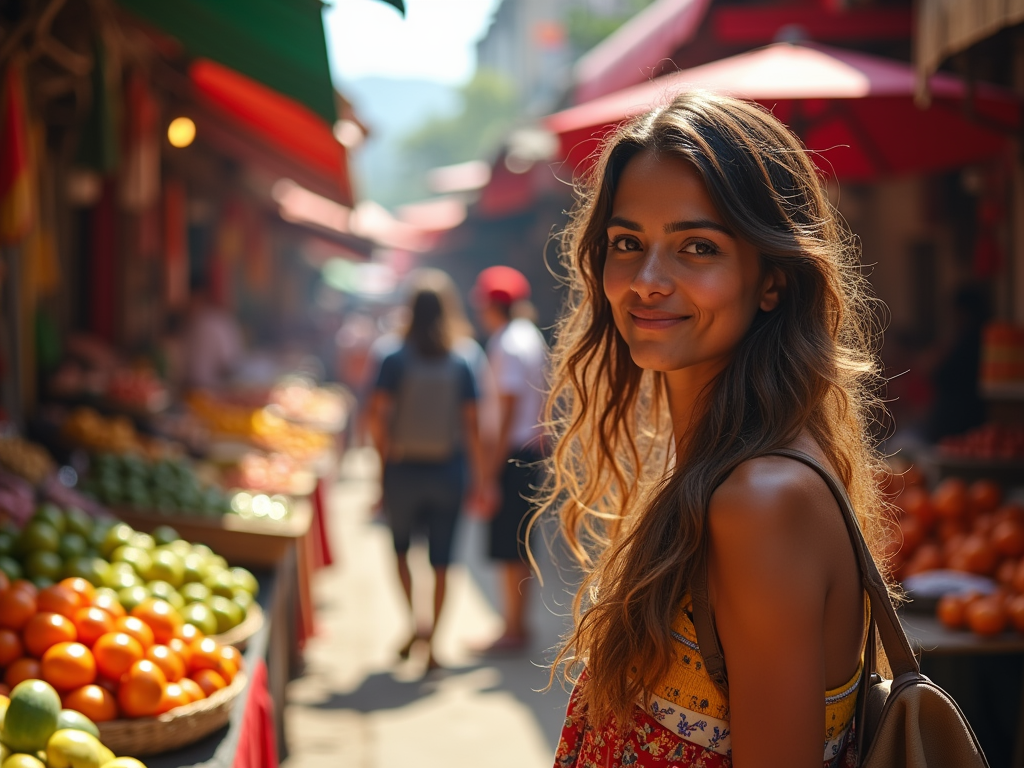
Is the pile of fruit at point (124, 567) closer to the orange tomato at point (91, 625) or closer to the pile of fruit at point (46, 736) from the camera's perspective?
the orange tomato at point (91, 625)

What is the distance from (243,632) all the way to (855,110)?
374 centimetres

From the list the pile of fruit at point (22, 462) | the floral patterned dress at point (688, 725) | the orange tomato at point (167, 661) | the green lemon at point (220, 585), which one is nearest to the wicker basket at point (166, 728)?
the orange tomato at point (167, 661)

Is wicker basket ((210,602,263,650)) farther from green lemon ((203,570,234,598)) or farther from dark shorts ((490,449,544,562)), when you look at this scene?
dark shorts ((490,449,544,562))

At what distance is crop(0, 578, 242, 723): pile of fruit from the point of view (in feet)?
8.63

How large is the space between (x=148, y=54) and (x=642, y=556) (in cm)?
707

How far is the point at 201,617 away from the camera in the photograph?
132 inches

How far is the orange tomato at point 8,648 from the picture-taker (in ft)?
8.96

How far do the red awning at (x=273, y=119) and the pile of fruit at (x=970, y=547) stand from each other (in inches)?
204

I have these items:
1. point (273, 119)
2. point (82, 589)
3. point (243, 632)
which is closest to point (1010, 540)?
point (243, 632)

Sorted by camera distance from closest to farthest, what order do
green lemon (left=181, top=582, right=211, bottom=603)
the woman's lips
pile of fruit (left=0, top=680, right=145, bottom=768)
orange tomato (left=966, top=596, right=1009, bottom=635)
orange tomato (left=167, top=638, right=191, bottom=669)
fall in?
the woman's lips → pile of fruit (left=0, top=680, right=145, bottom=768) → orange tomato (left=167, top=638, right=191, bottom=669) → green lemon (left=181, top=582, right=211, bottom=603) → orange tomato (left=966, top=596, right=1009, bottom=635)

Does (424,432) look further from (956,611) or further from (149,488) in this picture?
(956,611)

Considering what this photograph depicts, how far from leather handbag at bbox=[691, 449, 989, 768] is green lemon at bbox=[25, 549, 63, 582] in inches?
101

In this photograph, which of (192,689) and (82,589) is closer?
(192,689)

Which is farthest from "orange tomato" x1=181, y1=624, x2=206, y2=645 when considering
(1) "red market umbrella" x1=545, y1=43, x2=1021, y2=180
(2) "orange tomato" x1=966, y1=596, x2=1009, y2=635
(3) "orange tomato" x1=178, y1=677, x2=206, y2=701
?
(2) "orange tomato" x1=966, y1=596, x2=1009, y2=635
